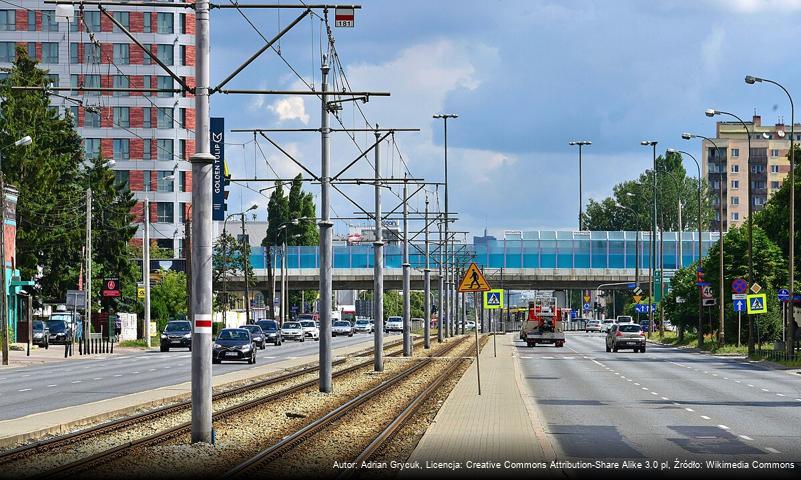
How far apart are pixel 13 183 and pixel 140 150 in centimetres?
4390

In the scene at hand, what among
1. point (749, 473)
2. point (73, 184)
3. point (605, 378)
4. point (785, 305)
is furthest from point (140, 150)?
point (749, 473)

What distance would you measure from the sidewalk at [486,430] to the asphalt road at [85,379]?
859 centimetres

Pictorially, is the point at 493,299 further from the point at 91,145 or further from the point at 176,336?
the point at 91,145

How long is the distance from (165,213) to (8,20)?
2261cm

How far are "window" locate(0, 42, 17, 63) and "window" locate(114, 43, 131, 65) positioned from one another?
917 centimetres

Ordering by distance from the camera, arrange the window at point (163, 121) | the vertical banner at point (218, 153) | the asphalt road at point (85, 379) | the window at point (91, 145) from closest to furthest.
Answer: the asphalt road at point (85, 379) < the vertical banner at point (218, 153) < the window at point (163, 121) < the window at point (91, 145)

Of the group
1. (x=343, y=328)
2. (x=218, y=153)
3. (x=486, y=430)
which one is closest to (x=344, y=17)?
(x=486, y=430)

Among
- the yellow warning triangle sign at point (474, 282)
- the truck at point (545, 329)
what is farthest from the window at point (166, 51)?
the yellow warning triangle sign at point (474, 282)

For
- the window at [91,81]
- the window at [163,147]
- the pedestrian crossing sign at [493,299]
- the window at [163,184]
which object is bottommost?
the pedestrian crossing sign at [493,299]

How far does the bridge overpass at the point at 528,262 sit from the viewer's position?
11881 cm

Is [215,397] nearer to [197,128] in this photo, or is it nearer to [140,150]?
[197,128]

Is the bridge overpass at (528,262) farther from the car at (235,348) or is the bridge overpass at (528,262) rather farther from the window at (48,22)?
the car at (235,348)

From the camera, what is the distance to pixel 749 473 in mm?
16219

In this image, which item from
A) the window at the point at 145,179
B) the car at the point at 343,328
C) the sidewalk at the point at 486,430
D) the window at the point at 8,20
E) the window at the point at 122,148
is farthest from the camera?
the window at the point at 145,179
